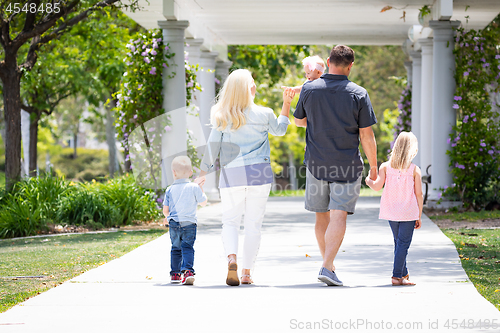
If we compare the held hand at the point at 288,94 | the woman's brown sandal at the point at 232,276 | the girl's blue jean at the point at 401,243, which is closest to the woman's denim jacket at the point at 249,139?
the held hand at the point at 288,94

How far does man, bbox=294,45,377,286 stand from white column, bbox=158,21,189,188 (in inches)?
274

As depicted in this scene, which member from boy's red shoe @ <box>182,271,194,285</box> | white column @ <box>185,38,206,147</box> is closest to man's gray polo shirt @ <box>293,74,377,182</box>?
boy's red shoe @ <box>182,271,194,285</box>

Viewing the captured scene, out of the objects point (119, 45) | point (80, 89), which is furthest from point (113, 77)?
point (80, 89)

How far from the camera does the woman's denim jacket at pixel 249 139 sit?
539 centimetres

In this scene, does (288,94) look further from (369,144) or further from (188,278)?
(188,278)

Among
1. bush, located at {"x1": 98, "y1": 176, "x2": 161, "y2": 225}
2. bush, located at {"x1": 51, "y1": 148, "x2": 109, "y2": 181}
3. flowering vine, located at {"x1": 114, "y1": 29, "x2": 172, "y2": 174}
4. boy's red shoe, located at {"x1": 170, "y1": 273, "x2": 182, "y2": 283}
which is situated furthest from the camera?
bush, located at {"x1": 51, "y1": 148, "x2": 109, "y2": 181}

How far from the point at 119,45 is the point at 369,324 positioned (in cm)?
1595

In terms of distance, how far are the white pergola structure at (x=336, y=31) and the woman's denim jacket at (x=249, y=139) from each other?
6.80 meters

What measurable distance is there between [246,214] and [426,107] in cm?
1003

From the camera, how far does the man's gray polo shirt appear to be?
528cm

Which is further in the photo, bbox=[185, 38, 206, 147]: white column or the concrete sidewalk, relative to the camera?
bbox=[185, 38, 206, 147]: white column

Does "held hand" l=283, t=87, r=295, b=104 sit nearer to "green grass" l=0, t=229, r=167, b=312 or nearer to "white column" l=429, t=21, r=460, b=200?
"green grass" l=0, t=229, r=167, b=312

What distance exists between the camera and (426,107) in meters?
14.6

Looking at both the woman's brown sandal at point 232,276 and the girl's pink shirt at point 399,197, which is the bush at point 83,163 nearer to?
the woman's brown sandal at point 232,276
